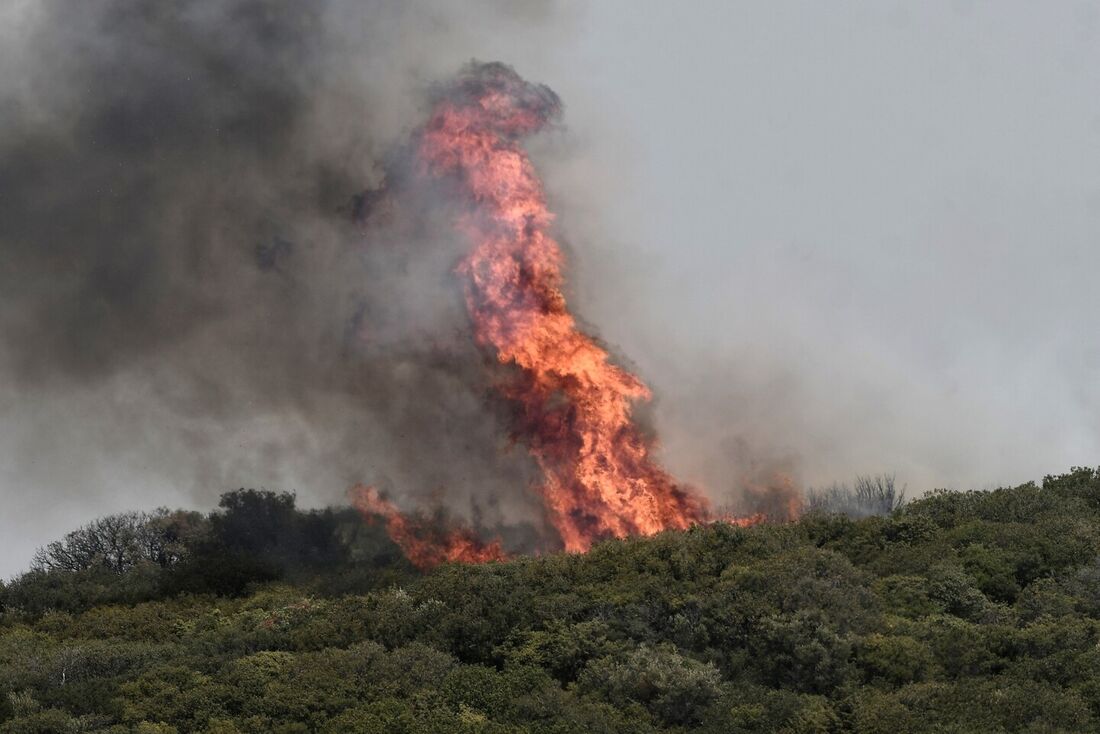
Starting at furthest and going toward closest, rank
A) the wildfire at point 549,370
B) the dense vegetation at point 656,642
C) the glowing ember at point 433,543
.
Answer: the glowing ember at point 433,543
the wildfire at point 549,370
the dense vegetation at point 656,642

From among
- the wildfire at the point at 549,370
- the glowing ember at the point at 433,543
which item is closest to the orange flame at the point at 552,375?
the wildfire at the point at 549,370

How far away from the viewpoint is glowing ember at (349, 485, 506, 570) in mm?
83750

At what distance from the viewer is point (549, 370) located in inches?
3177

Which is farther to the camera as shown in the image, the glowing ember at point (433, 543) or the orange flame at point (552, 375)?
the glowing ember at point (433, 543)

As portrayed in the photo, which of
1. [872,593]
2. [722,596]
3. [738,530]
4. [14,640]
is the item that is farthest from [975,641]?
[14,640]

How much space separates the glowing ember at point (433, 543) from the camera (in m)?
83.8

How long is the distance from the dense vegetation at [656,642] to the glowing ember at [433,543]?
2.32 meters

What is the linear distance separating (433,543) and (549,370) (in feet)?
38.7

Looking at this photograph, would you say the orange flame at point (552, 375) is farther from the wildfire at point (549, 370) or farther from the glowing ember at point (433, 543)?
the glowing ember at point (433, 543)

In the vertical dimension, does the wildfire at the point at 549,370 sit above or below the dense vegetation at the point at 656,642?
above

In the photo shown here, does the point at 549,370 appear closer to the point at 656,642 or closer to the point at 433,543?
the point at 433,543

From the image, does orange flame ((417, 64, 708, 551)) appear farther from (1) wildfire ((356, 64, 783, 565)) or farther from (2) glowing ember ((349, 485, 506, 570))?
(2) glowing ember ((349, 485, 506, 570))

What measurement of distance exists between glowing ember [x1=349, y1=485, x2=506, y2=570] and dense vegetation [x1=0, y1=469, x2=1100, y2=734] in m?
2.32

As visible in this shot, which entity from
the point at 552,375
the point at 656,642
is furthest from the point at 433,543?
the point at 656,642
